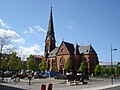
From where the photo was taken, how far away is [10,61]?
71562 millimetres

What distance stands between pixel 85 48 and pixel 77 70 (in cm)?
1070

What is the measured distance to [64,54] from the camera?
103062 mm

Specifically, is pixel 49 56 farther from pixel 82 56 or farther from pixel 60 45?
pixel 82 56

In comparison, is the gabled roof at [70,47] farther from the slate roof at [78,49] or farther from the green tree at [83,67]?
the green tree at [83,67]

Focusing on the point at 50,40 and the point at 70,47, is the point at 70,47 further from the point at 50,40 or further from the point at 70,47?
the point at 50,40

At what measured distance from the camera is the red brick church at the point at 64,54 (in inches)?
3910

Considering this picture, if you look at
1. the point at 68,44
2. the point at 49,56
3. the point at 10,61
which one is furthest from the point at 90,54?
the point at 10,61

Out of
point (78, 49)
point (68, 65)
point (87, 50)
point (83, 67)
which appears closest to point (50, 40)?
point (78, 49)

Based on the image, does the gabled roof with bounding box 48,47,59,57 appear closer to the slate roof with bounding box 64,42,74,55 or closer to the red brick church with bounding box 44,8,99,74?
the red brick church with bounding box 44,8,99,74

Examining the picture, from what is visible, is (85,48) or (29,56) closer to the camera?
(29,56)

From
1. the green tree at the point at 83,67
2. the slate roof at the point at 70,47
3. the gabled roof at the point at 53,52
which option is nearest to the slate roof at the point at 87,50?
the slate roof at the point at 70,47

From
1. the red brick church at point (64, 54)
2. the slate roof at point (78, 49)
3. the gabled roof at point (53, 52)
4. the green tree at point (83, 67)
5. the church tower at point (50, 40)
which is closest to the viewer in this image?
the green tree at point (83, 67)

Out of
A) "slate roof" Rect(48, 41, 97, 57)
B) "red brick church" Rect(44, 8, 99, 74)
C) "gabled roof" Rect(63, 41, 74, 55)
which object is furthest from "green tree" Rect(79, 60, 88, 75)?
"gabled roof" Rect(63, 41, 74, 55)

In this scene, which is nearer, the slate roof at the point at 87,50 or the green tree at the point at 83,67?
the green tree at the point at 83,67
